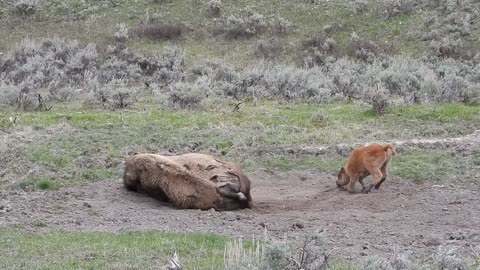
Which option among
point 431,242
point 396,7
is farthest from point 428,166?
point 396,7

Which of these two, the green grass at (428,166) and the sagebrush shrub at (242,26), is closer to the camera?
the green grass at (428,166)

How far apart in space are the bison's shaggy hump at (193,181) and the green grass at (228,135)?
1.34 meters

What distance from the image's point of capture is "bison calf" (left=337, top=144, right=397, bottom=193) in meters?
11.0

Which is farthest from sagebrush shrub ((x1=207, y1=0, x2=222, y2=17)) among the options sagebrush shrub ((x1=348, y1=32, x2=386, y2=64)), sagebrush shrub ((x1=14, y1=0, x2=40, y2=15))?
sagebrush shrub ((x1=14, y1=0, x2=40, y2=15))

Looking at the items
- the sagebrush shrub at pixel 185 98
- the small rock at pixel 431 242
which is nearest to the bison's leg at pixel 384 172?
the small rock at pixel 431 242

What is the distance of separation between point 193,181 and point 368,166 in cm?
262

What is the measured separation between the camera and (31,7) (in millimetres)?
35531

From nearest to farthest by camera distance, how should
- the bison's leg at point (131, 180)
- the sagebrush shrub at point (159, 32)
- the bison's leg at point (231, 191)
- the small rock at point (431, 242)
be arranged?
the small rock at point (431, 242) → the bison's leg at point (231, 191) → the bison's leg at point (131, 180) → the sagebrush shrub at point (159, 32)

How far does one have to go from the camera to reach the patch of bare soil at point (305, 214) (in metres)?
8.79

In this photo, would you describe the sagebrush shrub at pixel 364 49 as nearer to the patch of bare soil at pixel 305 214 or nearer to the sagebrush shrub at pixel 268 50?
the sagebrush shrub at pixel 268 50

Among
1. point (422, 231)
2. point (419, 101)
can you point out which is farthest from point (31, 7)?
point (422, 231)

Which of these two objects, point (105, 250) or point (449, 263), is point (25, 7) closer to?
point (105, 250)

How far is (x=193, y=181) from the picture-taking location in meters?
10.7

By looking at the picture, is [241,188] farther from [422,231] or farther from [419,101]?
[419,101]
